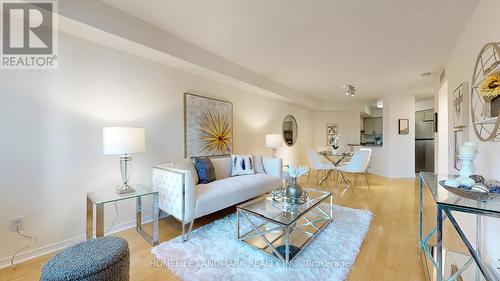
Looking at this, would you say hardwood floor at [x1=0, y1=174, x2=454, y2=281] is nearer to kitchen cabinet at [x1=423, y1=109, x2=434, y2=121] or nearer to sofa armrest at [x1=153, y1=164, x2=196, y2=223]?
sofa armrest at [x1=153, y1=164, x2=196, y2=223]

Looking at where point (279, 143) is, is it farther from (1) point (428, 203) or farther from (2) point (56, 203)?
(2) point (56, 203)

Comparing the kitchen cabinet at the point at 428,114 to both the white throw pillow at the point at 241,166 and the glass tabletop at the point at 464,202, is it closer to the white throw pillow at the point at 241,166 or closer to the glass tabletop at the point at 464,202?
the white throw pillow at the point at 241,166

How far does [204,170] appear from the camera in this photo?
2971 millimetres

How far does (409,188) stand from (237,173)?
373 cm

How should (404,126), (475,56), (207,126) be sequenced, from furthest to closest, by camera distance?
(404,126)
(207,126)
(475,56)

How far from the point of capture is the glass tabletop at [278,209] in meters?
1.86

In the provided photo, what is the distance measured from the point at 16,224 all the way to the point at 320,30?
3584 millimetres

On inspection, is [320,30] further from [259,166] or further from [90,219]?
[90,219]

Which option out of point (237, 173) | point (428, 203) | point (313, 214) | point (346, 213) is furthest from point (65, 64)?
point (428, 203)

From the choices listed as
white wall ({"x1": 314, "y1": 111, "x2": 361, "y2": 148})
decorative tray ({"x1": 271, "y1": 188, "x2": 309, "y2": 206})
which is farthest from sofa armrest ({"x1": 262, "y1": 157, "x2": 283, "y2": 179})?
white wall ({"x1": 314, "y1": 111, "x2": 361, "y2": 148})

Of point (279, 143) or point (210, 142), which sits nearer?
point (210, 142)

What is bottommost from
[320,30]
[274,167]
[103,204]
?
[103,204]

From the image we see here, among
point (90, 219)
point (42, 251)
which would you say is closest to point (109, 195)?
point (90, 219)

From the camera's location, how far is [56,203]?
2.00m
